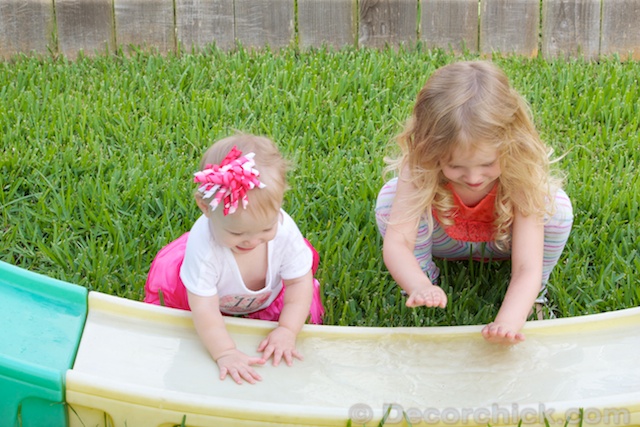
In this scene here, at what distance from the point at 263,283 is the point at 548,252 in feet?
2.57

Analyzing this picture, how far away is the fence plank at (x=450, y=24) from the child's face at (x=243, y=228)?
2.28m

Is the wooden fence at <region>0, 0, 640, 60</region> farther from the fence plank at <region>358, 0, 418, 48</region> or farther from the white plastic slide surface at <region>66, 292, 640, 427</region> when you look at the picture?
the white plastic slide surface at <region>66, 292, 640, 427</region>

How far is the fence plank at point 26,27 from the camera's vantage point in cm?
394

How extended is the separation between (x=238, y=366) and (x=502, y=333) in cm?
62

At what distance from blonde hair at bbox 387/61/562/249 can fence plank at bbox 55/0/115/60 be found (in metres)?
2.19

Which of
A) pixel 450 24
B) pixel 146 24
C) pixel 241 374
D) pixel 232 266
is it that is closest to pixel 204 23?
pixel 146 24

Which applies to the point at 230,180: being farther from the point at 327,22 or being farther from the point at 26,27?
the point at 26,27

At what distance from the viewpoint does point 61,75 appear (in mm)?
3738

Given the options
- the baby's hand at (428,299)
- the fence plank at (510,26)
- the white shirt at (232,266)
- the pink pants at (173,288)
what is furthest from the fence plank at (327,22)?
the baby's hand at (428,299)

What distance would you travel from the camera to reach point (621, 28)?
13.0 ft

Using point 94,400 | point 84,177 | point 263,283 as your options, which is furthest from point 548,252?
point 84,177

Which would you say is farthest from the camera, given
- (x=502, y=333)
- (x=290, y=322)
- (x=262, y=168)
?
(x=290, y=322)

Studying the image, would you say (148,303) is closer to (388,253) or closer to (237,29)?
(388,253)

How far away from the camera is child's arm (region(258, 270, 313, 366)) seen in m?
2.06
